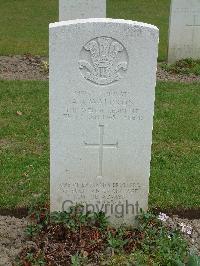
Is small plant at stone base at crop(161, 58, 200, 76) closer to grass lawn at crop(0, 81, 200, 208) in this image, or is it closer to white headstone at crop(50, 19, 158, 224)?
grass lawn at crop(0, 81, 200, 208)

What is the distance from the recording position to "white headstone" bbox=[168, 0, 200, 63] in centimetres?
1033

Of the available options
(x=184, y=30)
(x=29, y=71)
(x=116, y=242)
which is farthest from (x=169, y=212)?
(x=184, y=30)

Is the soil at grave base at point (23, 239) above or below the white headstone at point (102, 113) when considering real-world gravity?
below

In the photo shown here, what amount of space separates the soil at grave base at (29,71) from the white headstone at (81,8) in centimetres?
98

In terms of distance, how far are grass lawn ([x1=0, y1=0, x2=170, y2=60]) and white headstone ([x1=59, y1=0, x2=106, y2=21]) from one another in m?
1.38

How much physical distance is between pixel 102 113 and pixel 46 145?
2482mm

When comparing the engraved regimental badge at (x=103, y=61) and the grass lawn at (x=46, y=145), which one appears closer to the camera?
the engraved regimental badge at (x=103, y=61)

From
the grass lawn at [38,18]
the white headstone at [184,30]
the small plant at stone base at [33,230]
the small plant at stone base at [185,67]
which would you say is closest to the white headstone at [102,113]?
the small plant at stone base at [33,230]

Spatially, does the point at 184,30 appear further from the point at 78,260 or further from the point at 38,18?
→ the point at 38,18

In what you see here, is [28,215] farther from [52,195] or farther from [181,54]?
[181,54]

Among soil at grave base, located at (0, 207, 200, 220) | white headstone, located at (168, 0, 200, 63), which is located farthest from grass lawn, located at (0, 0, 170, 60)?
soil at grave base, located at (0, 207, 200, 220)

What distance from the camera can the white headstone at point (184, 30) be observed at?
1033 cm

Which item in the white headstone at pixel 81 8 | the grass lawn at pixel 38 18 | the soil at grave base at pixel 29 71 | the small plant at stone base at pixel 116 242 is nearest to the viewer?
the small plant at stone base at pixel 116 242

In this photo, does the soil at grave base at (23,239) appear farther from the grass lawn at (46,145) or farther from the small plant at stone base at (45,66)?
the small plant at stone base at (45,66)
